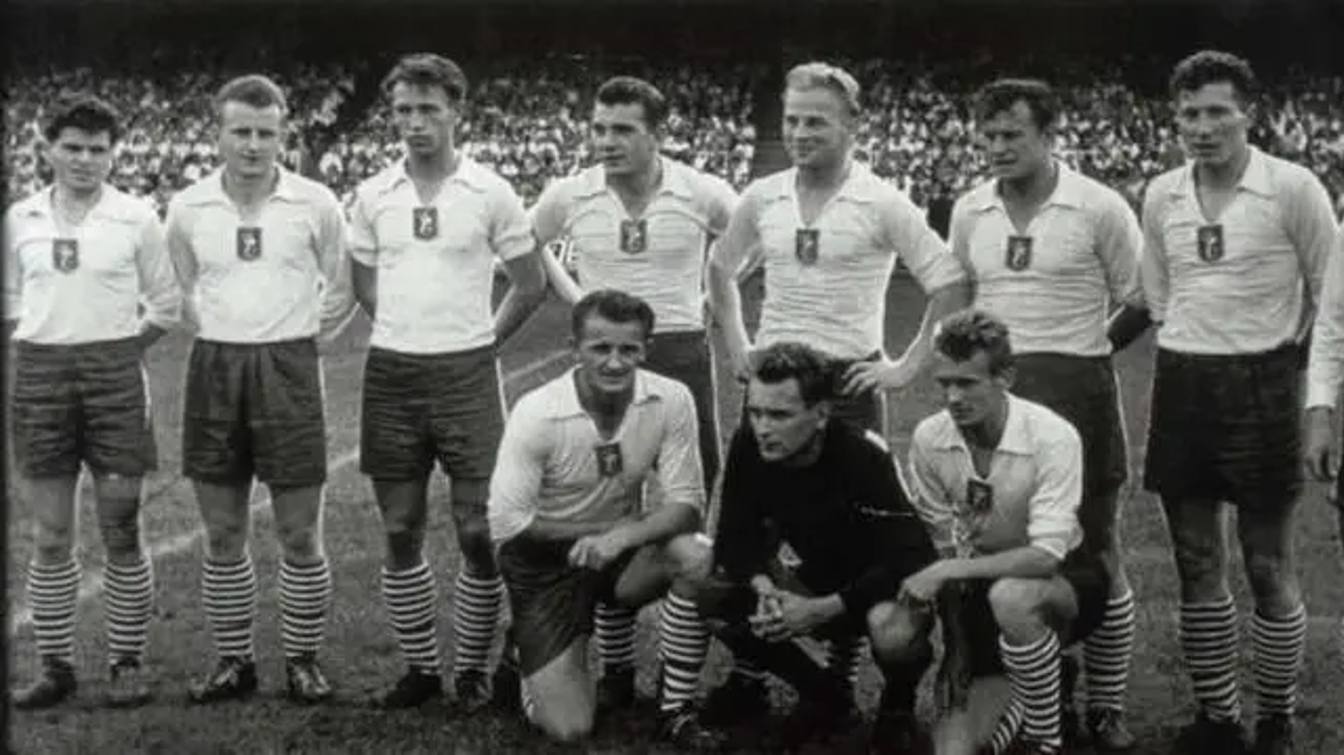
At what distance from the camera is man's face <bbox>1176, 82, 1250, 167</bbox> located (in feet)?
11.4

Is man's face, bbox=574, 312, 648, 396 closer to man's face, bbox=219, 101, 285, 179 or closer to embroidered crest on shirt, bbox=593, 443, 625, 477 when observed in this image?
embroidered crest on shirt, bbox=593, 443, 625, 477

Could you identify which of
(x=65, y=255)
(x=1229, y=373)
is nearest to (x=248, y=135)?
(x=65, y=255)

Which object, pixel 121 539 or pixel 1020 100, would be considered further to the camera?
pixel 121 539

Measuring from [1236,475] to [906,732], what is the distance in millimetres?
827

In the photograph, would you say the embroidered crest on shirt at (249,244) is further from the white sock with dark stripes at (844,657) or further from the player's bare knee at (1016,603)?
the player's bare knee at (1016,603)

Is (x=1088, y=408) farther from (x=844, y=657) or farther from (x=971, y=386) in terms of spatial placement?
(x=844, y=657)

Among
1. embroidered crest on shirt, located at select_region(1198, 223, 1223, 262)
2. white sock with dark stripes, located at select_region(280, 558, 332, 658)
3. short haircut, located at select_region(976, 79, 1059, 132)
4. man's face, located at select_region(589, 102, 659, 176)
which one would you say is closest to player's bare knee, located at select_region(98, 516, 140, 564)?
white sock with dark stripes, located at select_region(280, 558, 332, 658)

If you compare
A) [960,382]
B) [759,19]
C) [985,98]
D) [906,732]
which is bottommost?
[906,732]

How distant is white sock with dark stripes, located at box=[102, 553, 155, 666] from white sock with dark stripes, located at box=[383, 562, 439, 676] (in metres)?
0.56

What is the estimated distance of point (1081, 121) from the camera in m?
9.28

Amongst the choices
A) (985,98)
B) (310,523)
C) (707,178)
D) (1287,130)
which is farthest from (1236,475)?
(1287,130)

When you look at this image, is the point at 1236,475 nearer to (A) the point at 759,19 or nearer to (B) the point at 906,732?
(B) the point at 906,732

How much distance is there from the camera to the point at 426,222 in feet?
13.0

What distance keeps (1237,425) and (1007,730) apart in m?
0.75
